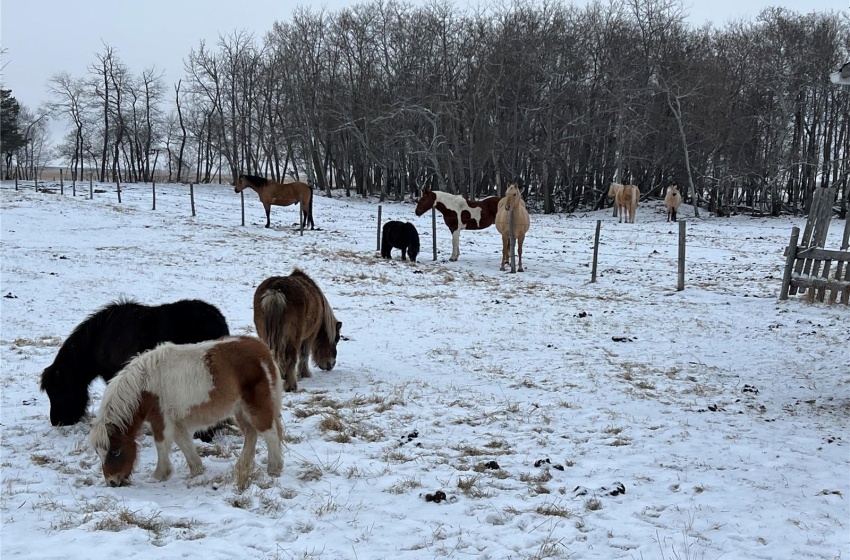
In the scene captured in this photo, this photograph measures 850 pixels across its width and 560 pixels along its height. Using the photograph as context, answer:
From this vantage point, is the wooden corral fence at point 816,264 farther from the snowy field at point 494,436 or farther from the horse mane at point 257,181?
the horse mane at point 257,181

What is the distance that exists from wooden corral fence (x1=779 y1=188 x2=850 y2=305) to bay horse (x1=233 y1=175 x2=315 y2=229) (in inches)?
681

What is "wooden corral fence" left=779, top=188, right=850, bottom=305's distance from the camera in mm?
10750

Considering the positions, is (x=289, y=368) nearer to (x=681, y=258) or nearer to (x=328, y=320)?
(x=328, y=320)

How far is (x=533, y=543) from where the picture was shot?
11.7 ft

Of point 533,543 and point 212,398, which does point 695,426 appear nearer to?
point 533,543

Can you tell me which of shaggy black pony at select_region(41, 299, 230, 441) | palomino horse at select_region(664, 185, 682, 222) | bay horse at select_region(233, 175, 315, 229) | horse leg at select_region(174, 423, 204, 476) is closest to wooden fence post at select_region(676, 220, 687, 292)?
shaggy black pony at select_region(41, 299, 230, 441)

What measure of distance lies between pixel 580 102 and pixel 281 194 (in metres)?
19.7

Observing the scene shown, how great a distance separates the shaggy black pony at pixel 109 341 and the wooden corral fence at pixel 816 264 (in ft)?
33.3

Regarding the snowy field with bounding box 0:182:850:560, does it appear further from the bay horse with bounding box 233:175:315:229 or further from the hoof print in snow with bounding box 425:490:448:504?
the bay horse with bounding box 233:175:315:229

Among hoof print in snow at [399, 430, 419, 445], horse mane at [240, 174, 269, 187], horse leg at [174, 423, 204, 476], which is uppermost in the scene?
horse mane at [240, 174, 269, 187]

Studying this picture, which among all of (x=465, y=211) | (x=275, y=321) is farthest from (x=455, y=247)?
(x=275, y=321)

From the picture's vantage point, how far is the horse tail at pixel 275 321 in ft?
21.6

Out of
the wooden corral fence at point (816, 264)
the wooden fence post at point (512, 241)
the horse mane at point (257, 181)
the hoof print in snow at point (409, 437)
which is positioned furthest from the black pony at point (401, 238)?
the hoof print in snow at point (409, 437)

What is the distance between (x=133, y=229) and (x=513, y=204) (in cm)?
1366
